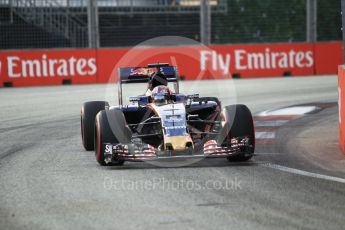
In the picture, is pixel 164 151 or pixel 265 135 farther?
pixel 265 135

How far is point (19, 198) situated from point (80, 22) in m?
19.4

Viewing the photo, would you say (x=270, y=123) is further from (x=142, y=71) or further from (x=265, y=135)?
(x=142, y=71)

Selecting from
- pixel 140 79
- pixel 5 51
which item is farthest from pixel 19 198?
pixel 5 51

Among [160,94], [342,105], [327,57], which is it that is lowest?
[342,105]

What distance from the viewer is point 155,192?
8.23 meters

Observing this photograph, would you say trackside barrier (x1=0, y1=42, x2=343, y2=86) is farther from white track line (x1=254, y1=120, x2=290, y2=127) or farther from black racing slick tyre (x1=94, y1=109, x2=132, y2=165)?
black racing slick tyre (x1=94, y1=109, x2=132, y2=165)

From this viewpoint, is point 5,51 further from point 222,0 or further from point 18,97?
point 222,0

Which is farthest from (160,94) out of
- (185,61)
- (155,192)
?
(185,61)

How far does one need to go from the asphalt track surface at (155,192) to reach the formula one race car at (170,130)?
0.18 meters

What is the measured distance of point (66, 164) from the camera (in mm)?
10570

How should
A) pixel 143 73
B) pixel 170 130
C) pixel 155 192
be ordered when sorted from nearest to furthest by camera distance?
pixel 155 192
pixel 170 130
pixel 143 73

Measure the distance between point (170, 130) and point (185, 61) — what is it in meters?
17.4

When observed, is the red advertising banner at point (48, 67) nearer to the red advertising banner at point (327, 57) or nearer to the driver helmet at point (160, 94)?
the red advertising banner at point (327, 57)

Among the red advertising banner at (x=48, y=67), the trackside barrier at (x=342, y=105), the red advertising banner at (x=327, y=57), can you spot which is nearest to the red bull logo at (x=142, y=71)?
the trackside barrier at (x=342, y=105)
